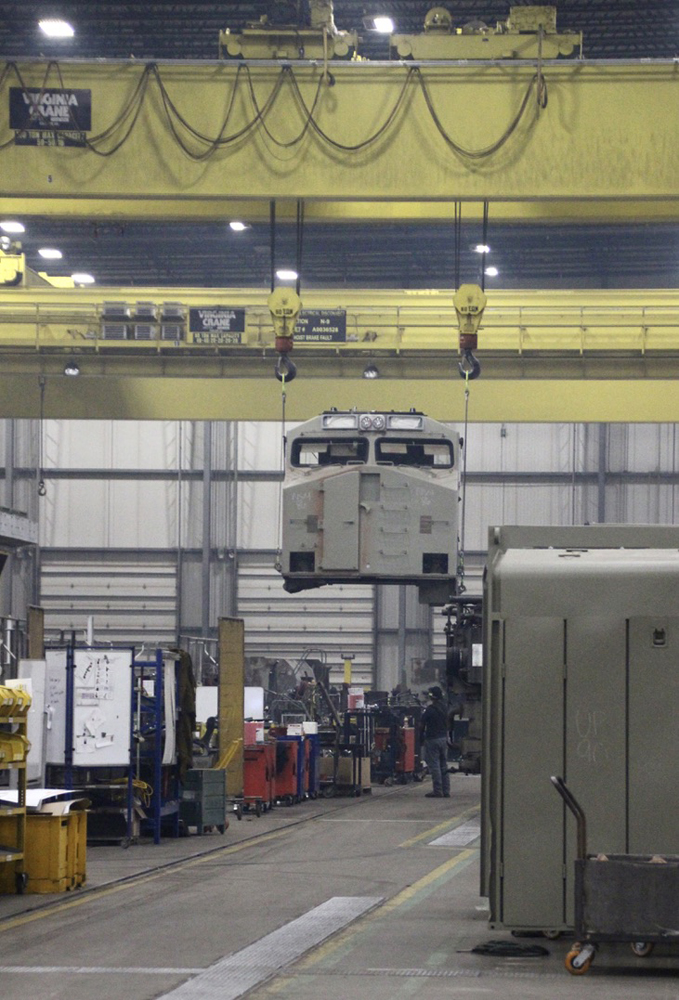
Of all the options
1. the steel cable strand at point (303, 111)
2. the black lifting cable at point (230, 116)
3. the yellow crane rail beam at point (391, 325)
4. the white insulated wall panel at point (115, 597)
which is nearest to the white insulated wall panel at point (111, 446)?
the white insulated wall panel at point (115, 597)

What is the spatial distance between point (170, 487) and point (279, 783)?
19169 mm

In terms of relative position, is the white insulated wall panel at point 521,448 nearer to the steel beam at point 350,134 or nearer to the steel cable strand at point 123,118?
the steel beam at point 350,134

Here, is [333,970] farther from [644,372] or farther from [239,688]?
[644,372]

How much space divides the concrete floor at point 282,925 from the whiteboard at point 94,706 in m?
1.12

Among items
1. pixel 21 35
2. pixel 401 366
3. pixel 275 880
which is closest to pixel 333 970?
pixel 275 880

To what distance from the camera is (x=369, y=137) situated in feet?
51.5

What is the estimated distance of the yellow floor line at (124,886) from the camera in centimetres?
1112

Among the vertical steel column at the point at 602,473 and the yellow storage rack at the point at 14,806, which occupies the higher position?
the vertical steel column at the point at 602,473

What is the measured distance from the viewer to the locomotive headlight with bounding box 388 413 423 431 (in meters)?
19.2

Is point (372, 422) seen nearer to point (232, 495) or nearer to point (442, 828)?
point (442, 828)

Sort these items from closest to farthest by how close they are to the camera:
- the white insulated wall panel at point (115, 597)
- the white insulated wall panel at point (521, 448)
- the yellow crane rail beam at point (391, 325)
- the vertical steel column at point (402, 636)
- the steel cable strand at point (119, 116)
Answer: the steel cable strand at point (119, 116)
the yellow crane rail beam at point (391, 325)
the vertical steel column at point (402, 636)
the white insulated wall panel at point (521, 448)
the white insulated wall panel at point (115, 597)

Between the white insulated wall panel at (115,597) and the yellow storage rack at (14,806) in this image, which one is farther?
the white insulated wall panel at (115,597)

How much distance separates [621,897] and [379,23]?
1767 cm

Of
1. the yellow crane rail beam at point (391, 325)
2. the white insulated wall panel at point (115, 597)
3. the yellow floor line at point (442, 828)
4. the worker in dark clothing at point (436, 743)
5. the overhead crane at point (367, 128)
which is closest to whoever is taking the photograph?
the overhead crane at point (367, 128)
